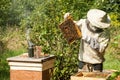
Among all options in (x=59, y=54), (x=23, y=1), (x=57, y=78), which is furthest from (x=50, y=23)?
(x=23, y=1)

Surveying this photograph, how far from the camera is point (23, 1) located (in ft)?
40.5

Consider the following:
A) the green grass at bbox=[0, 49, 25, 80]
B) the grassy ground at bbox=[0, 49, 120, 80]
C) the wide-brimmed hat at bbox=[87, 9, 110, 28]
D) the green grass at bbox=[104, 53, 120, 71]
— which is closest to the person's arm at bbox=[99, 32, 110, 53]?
the wide-brimmed hat at bbox=[87, 9, 110, 28]

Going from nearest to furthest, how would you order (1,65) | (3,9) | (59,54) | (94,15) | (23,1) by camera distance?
(94,15)
(59,54)
(1,65)
(3,9)
(23,1)

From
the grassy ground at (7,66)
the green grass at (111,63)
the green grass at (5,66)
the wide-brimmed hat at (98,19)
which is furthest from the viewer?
the green grass at (111,63)

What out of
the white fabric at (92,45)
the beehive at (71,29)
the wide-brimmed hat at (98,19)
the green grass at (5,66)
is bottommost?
the green grass at (5,66)

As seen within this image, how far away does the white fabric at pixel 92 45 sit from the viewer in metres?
5.14

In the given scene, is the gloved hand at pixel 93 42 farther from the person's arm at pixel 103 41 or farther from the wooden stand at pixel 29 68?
the wooden stand at pixel 29 68

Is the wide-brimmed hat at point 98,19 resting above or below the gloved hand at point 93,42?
above

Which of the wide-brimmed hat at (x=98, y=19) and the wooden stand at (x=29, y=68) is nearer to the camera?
the wide-brimmed hat at (x=98, y=19)

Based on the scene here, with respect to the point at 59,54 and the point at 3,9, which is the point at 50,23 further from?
the point at 3,9

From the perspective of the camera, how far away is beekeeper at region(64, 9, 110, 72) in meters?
5.10

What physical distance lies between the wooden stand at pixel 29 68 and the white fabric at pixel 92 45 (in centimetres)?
60

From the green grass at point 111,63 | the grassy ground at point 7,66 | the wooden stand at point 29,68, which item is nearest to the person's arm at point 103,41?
the wooden stand at point 29,68

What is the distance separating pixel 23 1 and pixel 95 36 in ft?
24.6
